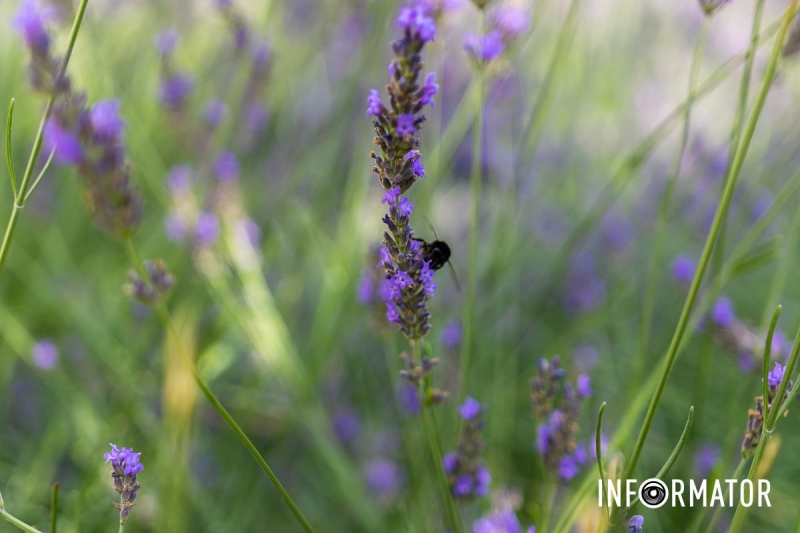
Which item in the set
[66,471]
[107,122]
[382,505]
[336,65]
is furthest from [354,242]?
Result: [336,65]

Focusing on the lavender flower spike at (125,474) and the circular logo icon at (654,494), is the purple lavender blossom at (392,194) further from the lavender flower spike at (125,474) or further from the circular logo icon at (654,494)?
the circular logo icon at (654,494)

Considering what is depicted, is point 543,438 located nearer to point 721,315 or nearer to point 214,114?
point 721,315

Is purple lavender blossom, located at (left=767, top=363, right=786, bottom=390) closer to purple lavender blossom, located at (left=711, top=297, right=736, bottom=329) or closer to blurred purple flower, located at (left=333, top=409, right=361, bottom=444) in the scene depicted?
purple lavender blossom, located at (left=711, top=297, right=736, bottom=329)

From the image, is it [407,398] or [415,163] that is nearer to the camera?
[415,163]

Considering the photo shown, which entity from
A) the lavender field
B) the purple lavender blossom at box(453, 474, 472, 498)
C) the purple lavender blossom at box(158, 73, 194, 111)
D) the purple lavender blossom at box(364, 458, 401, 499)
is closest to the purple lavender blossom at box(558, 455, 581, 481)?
the lavender field

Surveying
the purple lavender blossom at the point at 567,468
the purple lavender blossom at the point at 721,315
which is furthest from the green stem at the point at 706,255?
the purple lavender blossom at the point at 721,315

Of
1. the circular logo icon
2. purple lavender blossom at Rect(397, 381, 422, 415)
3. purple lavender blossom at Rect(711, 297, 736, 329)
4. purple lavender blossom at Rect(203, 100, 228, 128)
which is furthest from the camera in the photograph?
purple lavender blossom at Rect(203, 100, 228, 128)

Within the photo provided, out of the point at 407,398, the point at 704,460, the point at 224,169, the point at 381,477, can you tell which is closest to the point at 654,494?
the point at 407,398
